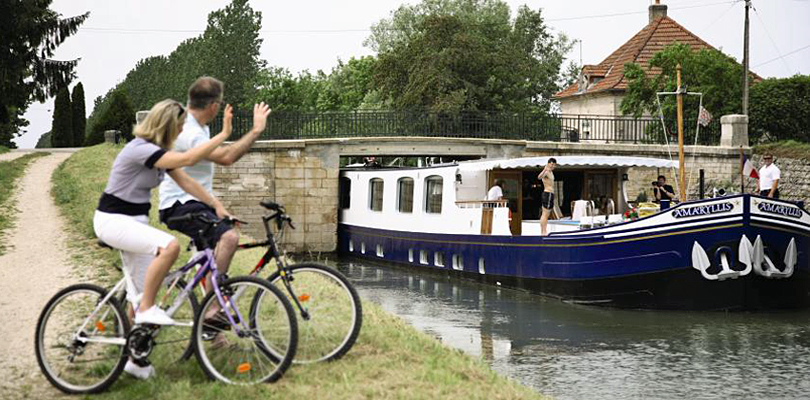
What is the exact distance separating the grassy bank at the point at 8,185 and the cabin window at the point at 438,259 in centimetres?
943

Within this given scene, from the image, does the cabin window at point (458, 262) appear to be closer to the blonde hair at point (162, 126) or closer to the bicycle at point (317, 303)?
the bicycle at point (317, 303)

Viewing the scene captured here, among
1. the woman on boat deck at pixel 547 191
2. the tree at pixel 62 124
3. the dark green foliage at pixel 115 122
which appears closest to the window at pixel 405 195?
the woman on boat deck at pixel 547 191

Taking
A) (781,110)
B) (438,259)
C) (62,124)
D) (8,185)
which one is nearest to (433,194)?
(438,259)

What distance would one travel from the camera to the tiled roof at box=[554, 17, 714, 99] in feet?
158

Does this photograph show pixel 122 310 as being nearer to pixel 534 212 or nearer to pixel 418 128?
pixel 534 212

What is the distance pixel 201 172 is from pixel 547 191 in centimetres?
1326

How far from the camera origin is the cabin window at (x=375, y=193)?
28.9 metres

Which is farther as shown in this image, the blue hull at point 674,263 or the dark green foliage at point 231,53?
the dark green foliage at point 231,53

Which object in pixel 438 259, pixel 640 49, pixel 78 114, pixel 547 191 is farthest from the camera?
pixel 78 114

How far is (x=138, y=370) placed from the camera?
20.5ft

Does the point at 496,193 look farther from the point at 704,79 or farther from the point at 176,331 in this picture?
the point at 704,79

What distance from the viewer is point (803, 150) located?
1166 inches

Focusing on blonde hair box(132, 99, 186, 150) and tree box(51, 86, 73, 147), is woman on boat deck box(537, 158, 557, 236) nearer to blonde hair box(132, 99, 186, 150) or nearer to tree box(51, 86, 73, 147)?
blonde hair box(132, 99, 186, 150)

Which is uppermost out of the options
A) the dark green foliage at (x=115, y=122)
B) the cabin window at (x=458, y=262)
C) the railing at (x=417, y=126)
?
the dark green foliage at (x=115, y=122)
